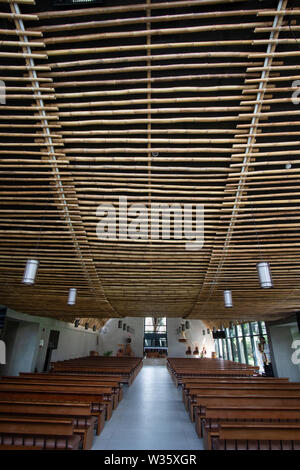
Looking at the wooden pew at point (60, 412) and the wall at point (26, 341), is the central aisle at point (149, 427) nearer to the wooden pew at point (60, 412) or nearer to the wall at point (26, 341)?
the wooden pew at point (60, 412)

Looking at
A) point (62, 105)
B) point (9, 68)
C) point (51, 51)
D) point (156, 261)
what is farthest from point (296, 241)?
point (9, 68)

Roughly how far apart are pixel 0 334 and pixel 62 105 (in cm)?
839

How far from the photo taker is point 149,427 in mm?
4426

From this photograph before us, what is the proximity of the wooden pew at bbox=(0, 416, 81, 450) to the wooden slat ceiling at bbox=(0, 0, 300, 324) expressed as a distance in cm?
284

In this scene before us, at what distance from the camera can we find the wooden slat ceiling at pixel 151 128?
7.91 feet

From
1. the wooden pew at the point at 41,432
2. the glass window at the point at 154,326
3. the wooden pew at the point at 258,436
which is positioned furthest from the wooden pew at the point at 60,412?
the glass window at the point at 154,326

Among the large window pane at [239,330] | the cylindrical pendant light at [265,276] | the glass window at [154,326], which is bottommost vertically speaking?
the cylindrical pendant light at [265,276]

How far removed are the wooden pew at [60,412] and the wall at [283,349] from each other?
33.2 feet

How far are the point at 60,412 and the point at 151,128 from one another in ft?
14.8

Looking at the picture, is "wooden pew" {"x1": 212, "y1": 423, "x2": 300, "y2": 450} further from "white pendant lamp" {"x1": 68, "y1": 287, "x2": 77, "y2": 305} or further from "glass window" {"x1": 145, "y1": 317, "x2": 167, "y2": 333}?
"glass window" {"x1": 145, "y1": 317, "x2": 167, "y2": 333}

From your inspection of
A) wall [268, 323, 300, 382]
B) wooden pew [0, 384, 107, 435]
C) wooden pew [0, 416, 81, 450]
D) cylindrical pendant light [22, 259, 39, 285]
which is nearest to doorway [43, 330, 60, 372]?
wooden pew [0, 384, 107, 435]

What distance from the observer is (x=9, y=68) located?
255 cm

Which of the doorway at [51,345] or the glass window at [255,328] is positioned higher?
the glass window at [255,328]

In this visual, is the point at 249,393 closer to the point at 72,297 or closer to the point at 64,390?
the point at 64,390
